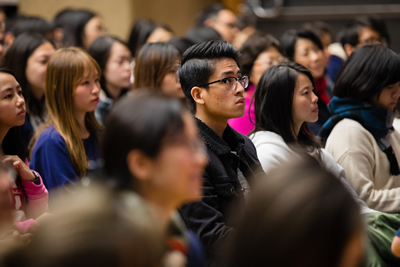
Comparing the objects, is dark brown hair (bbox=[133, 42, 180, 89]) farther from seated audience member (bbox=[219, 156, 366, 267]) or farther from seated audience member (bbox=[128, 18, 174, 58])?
seated audience member (bbox=[219, 156, 366, 267])

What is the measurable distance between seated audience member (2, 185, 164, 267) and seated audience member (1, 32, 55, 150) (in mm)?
2381

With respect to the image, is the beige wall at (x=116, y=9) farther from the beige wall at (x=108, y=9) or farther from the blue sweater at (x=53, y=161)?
the blue sweater at (x=53, y=161)

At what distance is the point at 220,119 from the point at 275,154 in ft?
1.16

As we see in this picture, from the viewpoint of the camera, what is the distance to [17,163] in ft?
7.06

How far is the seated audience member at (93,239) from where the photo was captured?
874 mm

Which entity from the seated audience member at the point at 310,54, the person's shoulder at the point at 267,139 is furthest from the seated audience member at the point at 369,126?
the seated audience member at the point at 310,54

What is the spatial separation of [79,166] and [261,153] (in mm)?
959

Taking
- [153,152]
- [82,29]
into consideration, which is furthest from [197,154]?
[82,29]

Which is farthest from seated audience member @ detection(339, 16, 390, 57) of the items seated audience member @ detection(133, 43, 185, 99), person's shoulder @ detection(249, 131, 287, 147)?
person's shoulder @ detection(249, 131, 287, 147)

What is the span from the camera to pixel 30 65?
10.9ft

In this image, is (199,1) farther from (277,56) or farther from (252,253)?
A: (252,253)

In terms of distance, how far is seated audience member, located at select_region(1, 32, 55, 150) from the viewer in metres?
3.26

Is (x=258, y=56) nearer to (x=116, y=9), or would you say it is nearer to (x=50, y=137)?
(x=50, y=137)

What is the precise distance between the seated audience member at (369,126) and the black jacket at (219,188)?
619 mm
